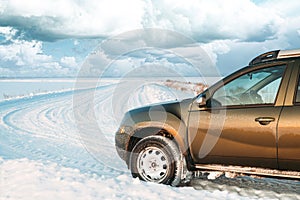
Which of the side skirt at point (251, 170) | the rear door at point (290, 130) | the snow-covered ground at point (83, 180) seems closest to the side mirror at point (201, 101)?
the side skirt at point (251, 170)

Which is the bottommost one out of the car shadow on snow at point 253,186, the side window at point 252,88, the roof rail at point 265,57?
the car shadow on snow at point 253,186

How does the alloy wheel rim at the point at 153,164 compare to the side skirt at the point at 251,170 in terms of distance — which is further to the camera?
the alloy wheel rim at the point at 153,164

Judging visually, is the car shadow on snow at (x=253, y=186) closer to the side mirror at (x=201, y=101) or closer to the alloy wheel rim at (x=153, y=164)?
the alloy wheel rim at (x=153, y=164)

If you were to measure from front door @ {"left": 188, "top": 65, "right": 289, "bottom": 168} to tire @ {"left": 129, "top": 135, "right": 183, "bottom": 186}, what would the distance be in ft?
0.95

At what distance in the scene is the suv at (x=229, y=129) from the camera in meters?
4.38

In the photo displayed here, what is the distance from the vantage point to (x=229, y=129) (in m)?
4.68

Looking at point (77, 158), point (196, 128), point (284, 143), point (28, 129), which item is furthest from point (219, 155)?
point (28, 129)

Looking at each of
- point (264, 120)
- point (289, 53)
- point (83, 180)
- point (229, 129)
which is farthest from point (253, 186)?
point (83, 180)

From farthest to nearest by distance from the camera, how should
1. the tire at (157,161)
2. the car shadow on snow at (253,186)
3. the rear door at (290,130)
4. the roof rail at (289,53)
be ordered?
the tire at (157,161) < the car shadow on snow at (253,186) < the roof rail at (289,53) < the rear door at (290,130)

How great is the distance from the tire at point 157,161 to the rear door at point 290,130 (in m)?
1.38

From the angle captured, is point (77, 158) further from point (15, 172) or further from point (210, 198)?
point (210, 198)

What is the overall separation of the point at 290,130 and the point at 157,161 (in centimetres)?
187

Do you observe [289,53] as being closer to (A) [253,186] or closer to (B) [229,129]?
(B) [229,129]

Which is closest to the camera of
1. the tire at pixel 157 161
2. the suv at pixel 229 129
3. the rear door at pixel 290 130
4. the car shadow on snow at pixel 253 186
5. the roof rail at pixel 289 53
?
the rear door at pixel 290 130
